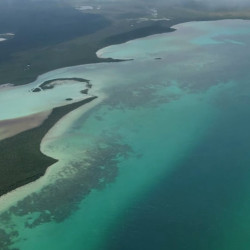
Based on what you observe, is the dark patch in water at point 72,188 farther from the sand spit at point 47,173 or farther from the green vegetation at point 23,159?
the green vegetation at point 23,159

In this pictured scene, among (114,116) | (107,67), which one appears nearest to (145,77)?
(107,67)

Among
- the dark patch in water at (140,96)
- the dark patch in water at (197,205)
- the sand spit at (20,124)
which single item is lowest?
the dark patch in water at (197,205)

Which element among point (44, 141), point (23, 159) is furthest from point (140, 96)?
point (23, 159)

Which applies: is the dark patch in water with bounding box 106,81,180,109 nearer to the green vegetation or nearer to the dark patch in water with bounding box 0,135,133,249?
the green vegetation

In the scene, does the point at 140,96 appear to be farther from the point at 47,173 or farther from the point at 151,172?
the point at 47,173

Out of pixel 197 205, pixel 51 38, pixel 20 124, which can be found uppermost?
pixel 51 38

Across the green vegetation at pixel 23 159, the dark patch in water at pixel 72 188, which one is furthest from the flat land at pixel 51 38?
the dark patch in water at pixel 72 188

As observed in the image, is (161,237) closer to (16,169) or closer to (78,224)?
(78,224)

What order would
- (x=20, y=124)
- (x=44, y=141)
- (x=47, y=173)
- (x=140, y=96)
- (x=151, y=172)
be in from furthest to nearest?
(x=140, y=96), (x=20, y=124), (x=44, y=141), (x=47, y=173), (x=151, y=172)
